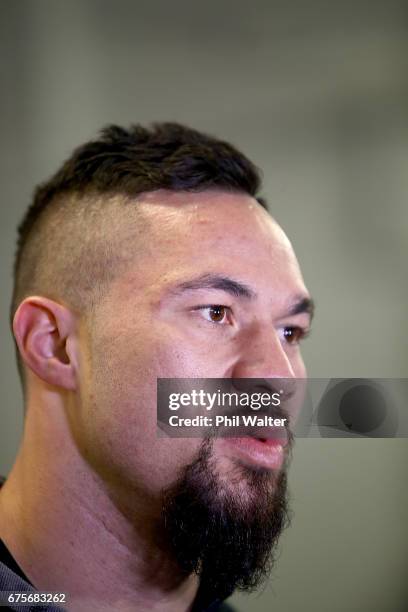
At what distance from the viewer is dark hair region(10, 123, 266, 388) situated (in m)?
0.69

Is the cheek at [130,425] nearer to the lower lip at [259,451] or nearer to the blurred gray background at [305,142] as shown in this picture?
the lower lip at [259,451]

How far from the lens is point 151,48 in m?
0.85

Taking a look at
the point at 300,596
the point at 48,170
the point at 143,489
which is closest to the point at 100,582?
the point at 143,489

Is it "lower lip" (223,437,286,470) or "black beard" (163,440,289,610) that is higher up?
"lower lip" (223,437,286,470)

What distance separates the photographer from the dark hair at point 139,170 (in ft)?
2.27

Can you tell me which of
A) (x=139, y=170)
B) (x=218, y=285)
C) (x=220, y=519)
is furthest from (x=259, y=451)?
(x=139, y=170)

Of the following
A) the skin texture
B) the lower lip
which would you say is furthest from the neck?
the lower lip

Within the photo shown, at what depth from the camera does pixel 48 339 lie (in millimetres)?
682

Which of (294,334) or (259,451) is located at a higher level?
(294,334)

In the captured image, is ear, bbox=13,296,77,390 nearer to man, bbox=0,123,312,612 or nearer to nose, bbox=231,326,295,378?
man, bbox=0,123,312,612

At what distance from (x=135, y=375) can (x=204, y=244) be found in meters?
0.16

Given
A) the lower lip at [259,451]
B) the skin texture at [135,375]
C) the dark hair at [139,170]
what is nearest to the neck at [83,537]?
the skin texture at [135,375]

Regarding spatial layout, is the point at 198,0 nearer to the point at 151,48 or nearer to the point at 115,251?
the point at 151,48

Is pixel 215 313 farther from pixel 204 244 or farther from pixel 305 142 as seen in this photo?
pixel 305 142
